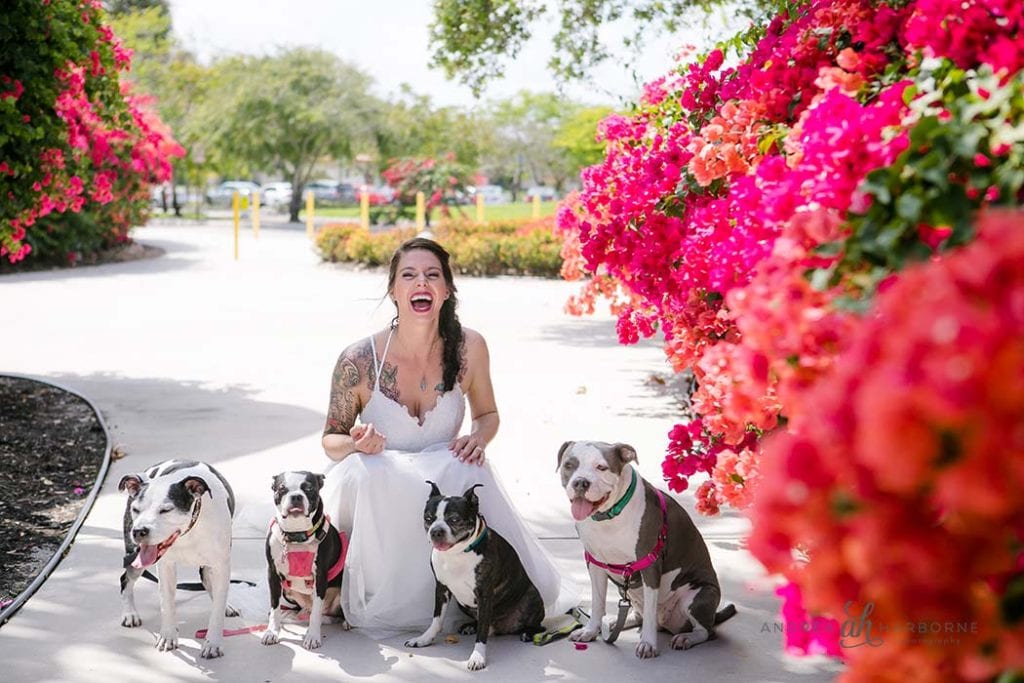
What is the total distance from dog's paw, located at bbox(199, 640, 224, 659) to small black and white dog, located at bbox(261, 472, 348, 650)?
0.19 meters

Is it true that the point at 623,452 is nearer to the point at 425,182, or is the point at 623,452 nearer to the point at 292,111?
the point at 425,182

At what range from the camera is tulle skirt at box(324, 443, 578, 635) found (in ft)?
14.7

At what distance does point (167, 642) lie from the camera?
422cm

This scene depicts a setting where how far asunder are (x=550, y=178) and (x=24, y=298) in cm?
7120

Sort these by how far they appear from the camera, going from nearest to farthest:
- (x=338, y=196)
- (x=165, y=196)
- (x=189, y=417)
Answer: (x=189, y=417), (x=165, y=196), (x=338, y=196)

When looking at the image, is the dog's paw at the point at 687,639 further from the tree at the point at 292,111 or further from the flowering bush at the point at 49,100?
the tree at the point at 292,111

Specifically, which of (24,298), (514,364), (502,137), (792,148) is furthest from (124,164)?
(502,137)

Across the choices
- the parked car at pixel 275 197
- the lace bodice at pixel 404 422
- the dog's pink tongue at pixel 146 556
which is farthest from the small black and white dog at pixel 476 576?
the parked car at pixel 275 197

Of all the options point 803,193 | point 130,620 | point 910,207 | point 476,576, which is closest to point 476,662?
point 476,576

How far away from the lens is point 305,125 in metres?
44.1

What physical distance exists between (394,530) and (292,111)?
138 ft

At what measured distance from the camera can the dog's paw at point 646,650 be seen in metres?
4.12

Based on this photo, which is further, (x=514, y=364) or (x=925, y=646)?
(x=514, y=364)

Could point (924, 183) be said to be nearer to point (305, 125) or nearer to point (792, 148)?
point (792, 148)
